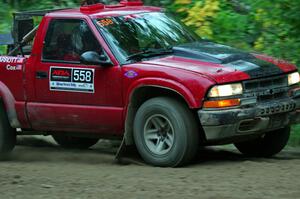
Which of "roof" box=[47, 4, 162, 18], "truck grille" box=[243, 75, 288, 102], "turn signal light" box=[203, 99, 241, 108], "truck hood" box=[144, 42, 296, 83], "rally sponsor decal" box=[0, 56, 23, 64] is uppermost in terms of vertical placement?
"roof" box=[47, 4, 162, 18]

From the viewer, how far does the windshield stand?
7.34m

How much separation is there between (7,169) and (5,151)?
35.5 inches

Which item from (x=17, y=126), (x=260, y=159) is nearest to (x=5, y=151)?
(x=17, y=126)

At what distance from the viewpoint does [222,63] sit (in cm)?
684

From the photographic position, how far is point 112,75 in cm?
714

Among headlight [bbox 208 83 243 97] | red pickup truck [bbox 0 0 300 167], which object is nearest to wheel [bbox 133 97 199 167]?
red pickup truck [bbox 0 0 300 167]

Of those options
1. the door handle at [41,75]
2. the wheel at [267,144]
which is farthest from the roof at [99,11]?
the wheel at [267,144]

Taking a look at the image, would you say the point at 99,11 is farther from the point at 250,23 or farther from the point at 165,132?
the point at 250,23

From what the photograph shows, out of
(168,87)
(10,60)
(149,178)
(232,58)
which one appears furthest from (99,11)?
(149,178)

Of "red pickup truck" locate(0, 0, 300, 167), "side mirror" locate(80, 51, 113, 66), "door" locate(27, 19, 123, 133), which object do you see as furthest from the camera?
"door" locate(27, 19, 123, 133)

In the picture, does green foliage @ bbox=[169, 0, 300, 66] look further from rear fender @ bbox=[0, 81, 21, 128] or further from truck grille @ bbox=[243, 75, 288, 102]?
rear fender @ bbox=[0, 81, 21, 128]

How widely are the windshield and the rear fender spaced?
1498 millimetres

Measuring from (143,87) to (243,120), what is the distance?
1.17 metres

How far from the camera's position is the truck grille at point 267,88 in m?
6.73
